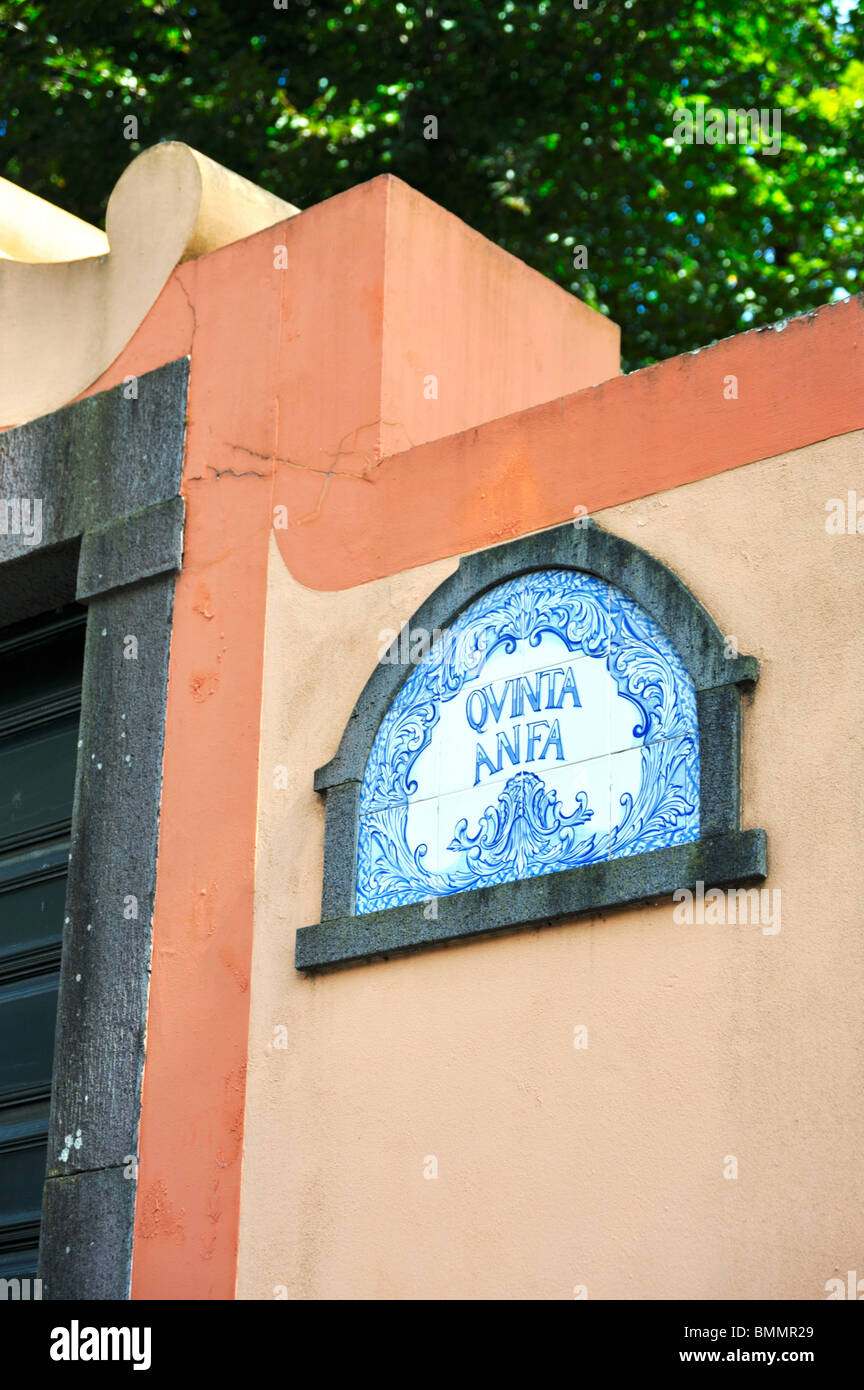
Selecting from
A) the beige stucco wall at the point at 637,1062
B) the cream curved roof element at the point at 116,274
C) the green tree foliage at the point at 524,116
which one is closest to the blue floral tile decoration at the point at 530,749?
the beige stucco wall at the point at 637,1062

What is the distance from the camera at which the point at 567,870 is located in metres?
5.56

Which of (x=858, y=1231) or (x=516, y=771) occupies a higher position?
(x=516, y=771)

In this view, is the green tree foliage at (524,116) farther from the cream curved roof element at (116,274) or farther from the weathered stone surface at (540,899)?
the weathered stone surface at (540,899)

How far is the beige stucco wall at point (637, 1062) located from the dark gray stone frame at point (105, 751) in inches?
20.2

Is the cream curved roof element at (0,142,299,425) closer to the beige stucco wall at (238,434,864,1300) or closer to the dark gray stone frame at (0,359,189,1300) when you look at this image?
the dark gray stone frame at (0,359,189,1300)

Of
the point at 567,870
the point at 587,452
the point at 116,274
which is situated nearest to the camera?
the point at 567,870

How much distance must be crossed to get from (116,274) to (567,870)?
10.4 ft

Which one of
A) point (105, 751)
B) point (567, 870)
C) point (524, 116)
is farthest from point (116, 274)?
point (524, 116)

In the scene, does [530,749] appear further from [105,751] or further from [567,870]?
[105,751]

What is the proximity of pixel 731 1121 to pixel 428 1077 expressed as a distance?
0.96 m

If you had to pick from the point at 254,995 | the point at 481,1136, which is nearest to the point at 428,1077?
the point at 481,1136

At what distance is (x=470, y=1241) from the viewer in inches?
214

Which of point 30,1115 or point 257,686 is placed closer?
point 257,686

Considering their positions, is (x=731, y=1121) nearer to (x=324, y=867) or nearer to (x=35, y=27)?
(x=324, y=867)
